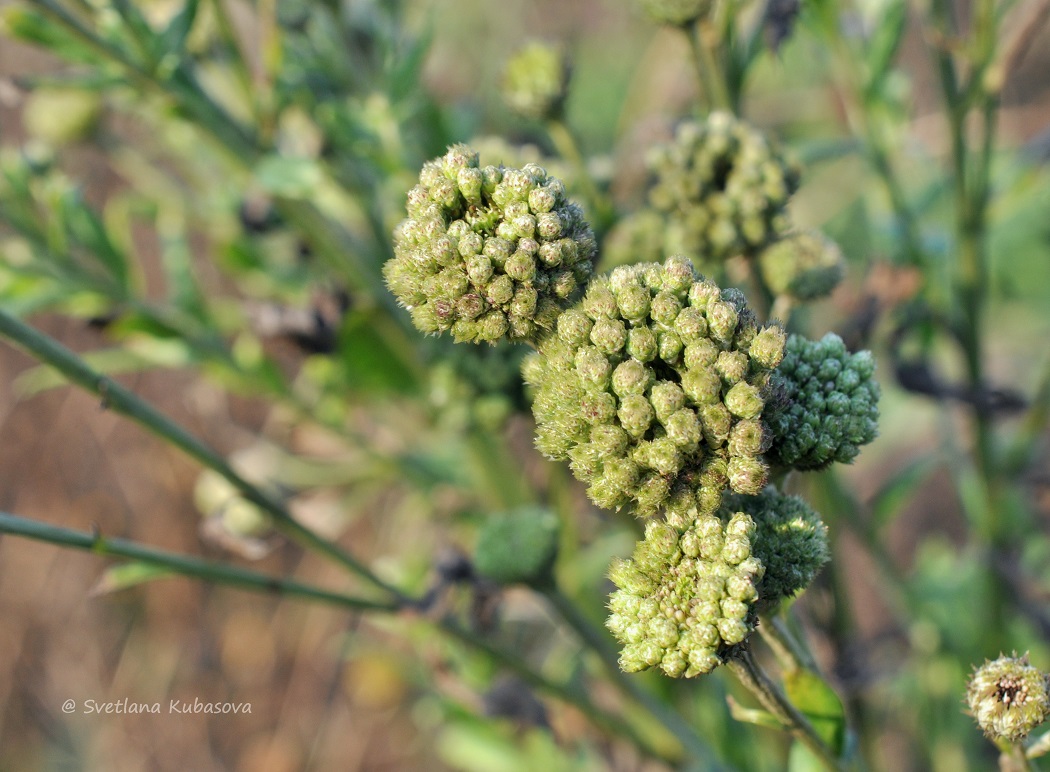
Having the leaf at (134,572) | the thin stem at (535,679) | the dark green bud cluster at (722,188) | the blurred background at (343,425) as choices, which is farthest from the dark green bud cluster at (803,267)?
the leaf at (134,572)

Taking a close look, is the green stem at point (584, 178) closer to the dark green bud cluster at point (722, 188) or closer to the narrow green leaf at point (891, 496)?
the dark green bud cluster at point (722, 188)

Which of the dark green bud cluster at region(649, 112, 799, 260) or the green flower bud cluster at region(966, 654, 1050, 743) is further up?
the dark green bud cluster at region(649, 112, 799, 260)

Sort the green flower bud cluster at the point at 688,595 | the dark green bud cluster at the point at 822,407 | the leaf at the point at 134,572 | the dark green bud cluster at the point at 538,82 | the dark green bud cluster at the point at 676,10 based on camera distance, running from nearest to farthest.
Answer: the green flower bud cluster at the point at 688,595 → the dark green bud cluster at the point at 822,407 → the leaf at the point at 134,572 → the dark green bud cluster at the point at 676,10 → the dark green bud cluster at the point at 538,82

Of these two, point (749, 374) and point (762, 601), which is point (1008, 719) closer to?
point (762, 601)

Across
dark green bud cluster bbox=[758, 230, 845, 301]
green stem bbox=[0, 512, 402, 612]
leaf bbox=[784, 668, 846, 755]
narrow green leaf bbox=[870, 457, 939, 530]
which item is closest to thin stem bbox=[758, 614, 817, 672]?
leaf bbox=[784, 668, 846, 755]

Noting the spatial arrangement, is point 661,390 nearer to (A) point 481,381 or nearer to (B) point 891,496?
(A) point 481,381

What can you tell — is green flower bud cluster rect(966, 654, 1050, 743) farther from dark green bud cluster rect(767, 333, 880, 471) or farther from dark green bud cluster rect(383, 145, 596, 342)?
dark green bud cluster rect(383, 145, 596, 342)

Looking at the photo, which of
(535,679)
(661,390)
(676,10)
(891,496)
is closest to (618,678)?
(535,679)
